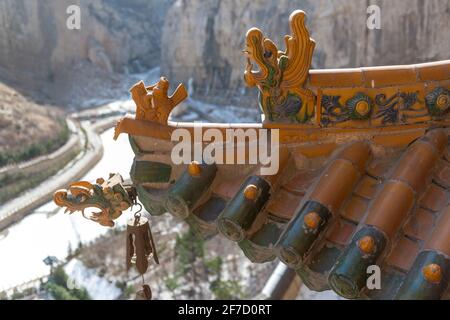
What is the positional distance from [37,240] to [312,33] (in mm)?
13736

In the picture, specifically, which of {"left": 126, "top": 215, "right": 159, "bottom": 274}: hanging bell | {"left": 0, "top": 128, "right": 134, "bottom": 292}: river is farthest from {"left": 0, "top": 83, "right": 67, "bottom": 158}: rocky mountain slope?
{"left": 126, "top": 215, "right": 159, "bottom": 274}: hanging bell

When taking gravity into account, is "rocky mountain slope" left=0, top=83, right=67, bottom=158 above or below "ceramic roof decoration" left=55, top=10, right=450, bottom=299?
below

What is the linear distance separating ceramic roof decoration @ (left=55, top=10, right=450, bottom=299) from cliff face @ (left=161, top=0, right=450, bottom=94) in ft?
51.5

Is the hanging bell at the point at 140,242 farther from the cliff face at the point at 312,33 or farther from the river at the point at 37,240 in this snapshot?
the cliff face at the point at 312,33

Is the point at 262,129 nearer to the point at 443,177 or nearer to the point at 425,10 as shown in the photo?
the point at 443,177

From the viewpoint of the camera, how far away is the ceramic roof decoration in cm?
286

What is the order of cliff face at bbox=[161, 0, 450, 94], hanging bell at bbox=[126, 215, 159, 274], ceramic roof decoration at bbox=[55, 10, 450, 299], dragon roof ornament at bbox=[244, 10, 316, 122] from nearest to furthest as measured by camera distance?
ceramic roof decoration at bbox=[55, 10, 450, 299] < dragon roof ornament at bbox=[244, 10, 316, 122] < hanging bell at bbox=[126, 215, 159, 274] < cliff face at bbox=[161, 0, 450, 94]

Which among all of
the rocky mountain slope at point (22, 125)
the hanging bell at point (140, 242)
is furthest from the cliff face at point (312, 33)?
the hanging bell at point (140, 242)

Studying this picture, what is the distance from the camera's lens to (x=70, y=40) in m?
37.7

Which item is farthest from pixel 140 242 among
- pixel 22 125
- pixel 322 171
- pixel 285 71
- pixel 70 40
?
pixel 70 40

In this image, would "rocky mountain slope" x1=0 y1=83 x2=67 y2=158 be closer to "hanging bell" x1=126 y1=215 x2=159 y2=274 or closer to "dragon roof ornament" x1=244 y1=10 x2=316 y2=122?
"hanging bell" x1=126 y1=215 x2=159 y2=274

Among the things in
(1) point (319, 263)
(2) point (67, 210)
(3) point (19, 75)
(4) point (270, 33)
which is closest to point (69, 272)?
(2) point (67, 210)

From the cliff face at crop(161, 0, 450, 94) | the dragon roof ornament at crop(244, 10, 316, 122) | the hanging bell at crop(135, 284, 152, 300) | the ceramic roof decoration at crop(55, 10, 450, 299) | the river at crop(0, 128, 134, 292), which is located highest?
the cliff face at crop(161, 0, 450, 94)

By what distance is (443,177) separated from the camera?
311 centimetres
